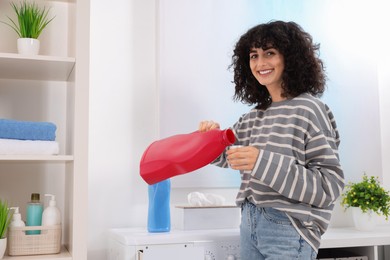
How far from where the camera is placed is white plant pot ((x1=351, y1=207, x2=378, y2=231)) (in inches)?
97.7

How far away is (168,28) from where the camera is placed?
7.80ft

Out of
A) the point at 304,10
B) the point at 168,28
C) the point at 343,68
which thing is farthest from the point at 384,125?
the point at 168,28

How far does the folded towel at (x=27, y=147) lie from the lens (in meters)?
1.68

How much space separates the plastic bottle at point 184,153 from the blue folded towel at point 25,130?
0.42m

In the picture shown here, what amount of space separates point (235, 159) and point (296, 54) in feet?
1.55

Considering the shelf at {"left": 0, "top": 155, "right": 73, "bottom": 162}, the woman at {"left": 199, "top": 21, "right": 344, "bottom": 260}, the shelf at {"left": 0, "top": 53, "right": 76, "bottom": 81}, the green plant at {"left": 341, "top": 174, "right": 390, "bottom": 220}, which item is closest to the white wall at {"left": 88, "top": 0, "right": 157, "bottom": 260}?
the shelf at {"left": 0, "top": 53, "right": 76, "bottom": 81}

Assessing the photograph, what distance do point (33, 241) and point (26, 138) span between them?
365mm

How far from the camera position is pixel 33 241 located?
68.7 inches

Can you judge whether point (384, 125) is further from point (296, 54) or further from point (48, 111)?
point (48, 111)

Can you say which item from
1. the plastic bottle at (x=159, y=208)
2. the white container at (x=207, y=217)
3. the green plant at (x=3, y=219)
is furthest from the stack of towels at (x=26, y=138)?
the white container at (x=207, y=217)

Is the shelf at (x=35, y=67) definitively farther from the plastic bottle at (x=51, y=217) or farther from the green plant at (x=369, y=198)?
the green plant at (x=369, y=198)

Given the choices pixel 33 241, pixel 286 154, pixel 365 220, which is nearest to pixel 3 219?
pixel 33 241

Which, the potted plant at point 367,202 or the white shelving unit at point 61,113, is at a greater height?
the white shelving unit at point 61,113

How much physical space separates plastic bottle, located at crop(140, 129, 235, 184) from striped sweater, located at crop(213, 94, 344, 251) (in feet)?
0.42
